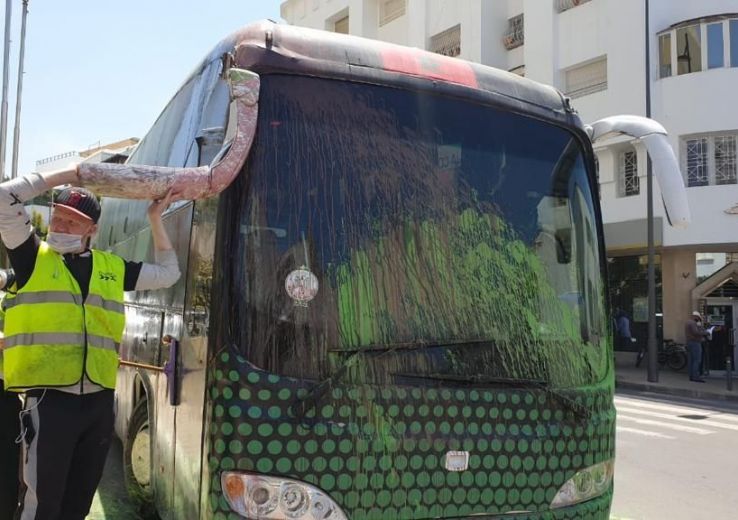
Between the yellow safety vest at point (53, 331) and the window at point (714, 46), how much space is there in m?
20.7

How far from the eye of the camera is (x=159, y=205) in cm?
286

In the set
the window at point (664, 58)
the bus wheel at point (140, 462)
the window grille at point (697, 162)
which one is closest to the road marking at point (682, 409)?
the window grille at point (697, 162)

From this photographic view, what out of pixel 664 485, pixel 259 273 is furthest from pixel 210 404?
pixel 664 485

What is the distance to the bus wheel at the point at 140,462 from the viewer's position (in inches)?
158

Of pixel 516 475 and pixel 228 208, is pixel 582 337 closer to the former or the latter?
pixel 516 475

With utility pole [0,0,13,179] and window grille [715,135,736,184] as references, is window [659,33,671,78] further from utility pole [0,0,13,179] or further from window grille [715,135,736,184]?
utility pole [0,0,13,179]

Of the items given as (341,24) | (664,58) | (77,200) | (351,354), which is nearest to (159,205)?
(77,200)

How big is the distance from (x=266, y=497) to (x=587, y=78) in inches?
887

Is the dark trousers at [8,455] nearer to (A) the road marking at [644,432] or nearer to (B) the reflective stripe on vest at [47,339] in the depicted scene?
(B) the reflective stripe on vest at [47,339]

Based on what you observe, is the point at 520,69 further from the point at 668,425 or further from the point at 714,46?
the point at 668,425

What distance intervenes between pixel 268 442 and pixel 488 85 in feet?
6.74

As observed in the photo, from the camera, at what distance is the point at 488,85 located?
3.45 m

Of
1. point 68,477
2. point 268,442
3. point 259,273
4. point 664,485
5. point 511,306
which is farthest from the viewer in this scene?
point 664,485

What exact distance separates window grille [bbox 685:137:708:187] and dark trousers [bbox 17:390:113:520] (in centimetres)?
1981
